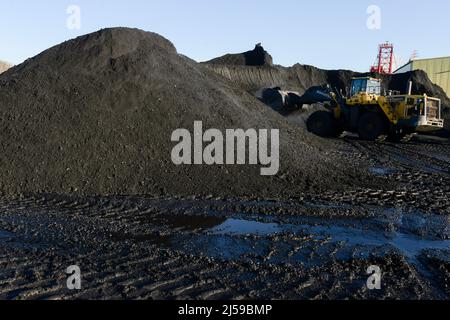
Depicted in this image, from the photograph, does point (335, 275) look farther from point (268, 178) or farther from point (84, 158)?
point (84, 158)

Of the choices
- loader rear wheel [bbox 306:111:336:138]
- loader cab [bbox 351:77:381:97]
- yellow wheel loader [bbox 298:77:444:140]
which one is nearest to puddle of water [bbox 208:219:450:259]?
yellow wheel loader [bbox 298:77:444:140]

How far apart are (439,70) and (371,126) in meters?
14.7

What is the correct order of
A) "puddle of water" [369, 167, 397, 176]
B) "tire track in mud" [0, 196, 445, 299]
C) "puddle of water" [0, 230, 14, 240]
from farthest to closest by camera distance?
Result: "puddle of water" [369, 167, 397, 176] → "puddle of water" [0, 230, 14, 240] → "tire track in mud" [0, 196, 445, 299]

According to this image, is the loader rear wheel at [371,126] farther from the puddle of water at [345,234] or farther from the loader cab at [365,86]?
the puddle of water at [345,234]

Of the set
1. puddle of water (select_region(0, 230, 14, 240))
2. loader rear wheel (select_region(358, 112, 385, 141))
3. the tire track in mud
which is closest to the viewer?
the tire track in mud

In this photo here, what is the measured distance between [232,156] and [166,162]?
1.23 metres

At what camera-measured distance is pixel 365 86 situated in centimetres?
1611

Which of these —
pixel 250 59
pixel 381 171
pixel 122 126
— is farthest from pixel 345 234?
pixel 250 59

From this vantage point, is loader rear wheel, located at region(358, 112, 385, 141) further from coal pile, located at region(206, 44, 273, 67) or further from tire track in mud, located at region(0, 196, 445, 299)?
coal pile, located at region(206, 44, 273, 67)

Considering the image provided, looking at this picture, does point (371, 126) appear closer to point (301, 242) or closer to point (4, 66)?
point (301, 242)

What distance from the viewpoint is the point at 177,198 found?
24.1 feet

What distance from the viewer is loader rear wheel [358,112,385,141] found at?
15398mm

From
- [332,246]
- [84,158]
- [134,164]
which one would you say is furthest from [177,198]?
[332,246]

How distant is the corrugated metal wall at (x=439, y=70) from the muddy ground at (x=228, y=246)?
2146 cm
